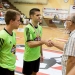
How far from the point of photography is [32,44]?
368 cm

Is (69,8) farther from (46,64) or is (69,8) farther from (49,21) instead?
(46,64)

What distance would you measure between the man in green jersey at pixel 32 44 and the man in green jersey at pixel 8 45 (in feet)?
1.74

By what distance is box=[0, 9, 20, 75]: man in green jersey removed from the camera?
309 centimetres

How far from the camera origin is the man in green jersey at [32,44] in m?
3.74

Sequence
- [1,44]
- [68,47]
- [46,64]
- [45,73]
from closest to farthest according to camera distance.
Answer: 1. [68,47]
2. [1,44]
3. [45,73]
4. [46,64]

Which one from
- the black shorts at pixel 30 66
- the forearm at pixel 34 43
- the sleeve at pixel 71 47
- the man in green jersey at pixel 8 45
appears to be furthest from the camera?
the black shorts at pixel 30 66

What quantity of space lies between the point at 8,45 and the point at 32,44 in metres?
0.68

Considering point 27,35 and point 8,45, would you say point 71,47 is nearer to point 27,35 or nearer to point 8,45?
point 8,45

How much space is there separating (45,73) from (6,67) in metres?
2.42

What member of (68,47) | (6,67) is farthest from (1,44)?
(68,47)

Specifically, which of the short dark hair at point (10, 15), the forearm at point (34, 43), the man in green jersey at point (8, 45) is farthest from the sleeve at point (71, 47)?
the forearm at point (34, 43)

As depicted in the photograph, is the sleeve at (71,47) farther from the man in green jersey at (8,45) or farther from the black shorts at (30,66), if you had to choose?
the black shorts at (30,66)

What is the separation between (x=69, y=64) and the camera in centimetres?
213

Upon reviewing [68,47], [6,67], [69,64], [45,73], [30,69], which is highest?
[68,47]
